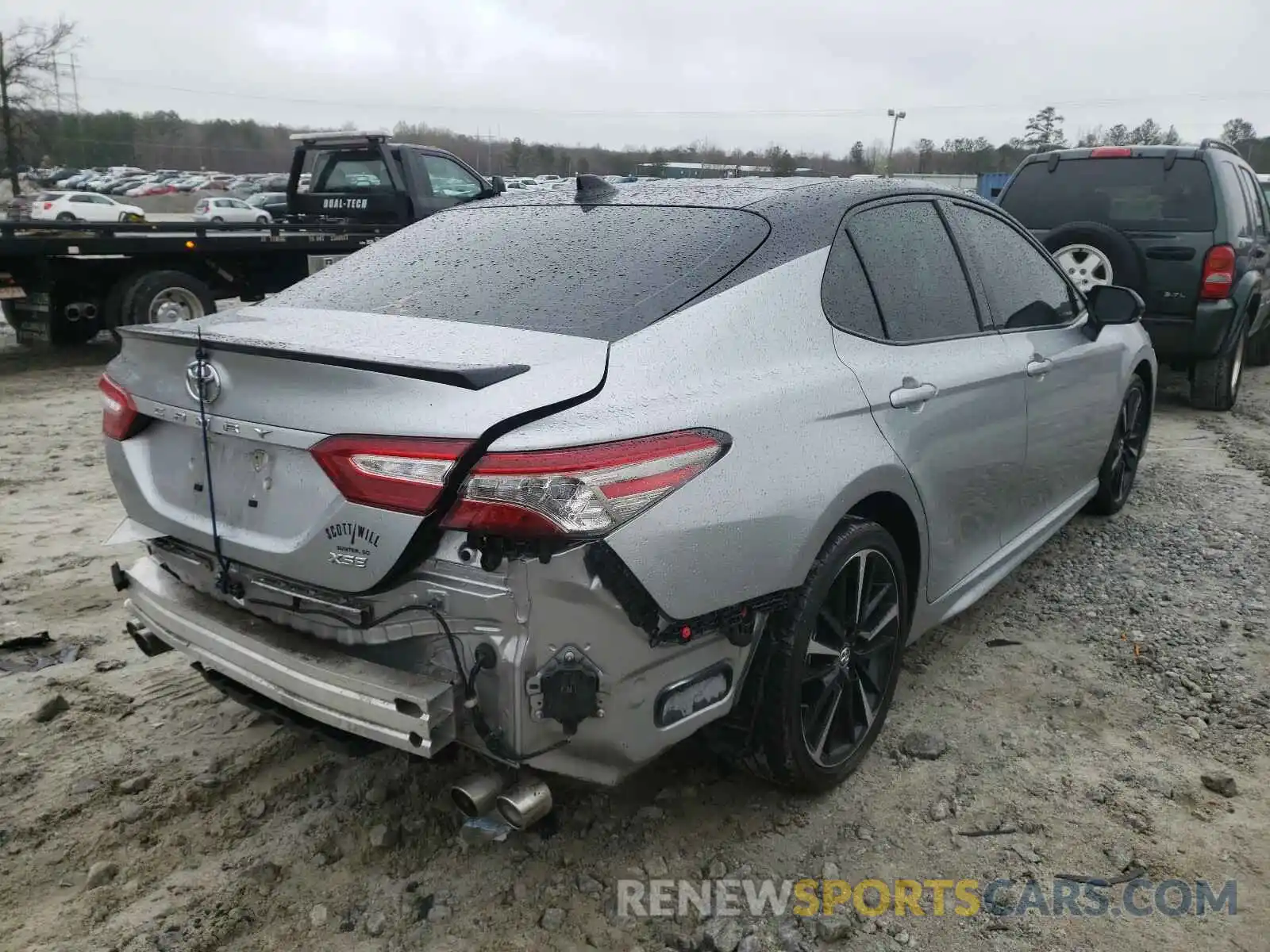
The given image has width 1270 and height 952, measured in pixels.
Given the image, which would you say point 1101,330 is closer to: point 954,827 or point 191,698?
point 954,827

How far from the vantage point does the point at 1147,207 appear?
Answer: 7.43 metres

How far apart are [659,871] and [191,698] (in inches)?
68.1

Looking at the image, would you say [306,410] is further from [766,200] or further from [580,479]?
[766,200]

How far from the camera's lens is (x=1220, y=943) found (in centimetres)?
228

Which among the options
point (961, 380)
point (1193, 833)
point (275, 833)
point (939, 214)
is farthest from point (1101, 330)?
point (275, 833)

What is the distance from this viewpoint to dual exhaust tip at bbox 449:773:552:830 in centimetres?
211

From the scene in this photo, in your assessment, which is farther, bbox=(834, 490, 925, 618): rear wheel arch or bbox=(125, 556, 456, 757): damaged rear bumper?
bbox=(834, 490, 925, 618): rear wheel arch

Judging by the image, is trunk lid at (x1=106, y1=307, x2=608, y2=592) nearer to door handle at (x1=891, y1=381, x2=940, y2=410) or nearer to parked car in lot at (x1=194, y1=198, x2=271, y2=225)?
door handle at (x1=891, y1=381, x2=940, y2=410)

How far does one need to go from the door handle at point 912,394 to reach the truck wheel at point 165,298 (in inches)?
306

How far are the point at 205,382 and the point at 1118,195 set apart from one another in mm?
→ 7290

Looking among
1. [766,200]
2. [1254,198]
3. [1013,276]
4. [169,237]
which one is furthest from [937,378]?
[169,237]

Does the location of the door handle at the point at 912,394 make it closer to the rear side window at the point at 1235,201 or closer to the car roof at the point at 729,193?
the car roof at the point at 729,193

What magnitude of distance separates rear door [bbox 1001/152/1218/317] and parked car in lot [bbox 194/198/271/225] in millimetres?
26910

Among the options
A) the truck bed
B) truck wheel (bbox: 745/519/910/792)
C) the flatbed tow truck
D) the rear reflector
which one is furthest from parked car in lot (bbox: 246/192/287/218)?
the rear reflector
